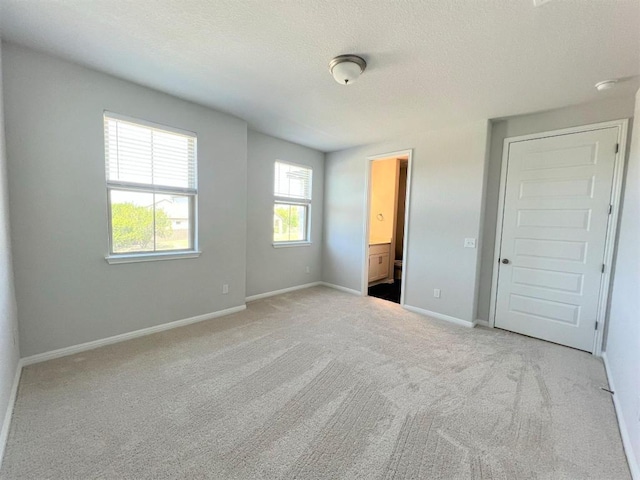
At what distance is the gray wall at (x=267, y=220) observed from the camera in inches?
162

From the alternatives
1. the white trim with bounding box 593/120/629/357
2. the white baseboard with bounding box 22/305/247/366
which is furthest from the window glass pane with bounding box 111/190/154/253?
the white trim with bounding box 593/120/629/357

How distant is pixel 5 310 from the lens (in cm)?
178

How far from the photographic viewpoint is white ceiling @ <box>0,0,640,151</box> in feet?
5.24

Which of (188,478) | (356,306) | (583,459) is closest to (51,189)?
(188,478)

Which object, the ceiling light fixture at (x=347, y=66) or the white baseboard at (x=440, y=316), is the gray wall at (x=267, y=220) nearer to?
the white baseboard at (x=440, y=316)

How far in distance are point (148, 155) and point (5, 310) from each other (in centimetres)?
174

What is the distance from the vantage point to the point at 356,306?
4.07 m

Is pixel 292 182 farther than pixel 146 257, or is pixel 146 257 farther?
pixel 292 182

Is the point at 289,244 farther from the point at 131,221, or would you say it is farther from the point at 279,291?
the point at 131,221

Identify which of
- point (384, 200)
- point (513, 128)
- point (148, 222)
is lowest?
point (148, 222)

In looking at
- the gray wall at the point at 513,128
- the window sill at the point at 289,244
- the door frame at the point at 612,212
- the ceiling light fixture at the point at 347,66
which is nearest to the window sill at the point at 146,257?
the window sill at the point at 289,244

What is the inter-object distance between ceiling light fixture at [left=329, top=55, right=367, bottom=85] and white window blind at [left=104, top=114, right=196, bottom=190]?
190 cm

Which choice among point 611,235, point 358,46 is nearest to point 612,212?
point 611,235

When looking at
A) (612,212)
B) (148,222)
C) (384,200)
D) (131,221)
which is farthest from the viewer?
(384,200)
